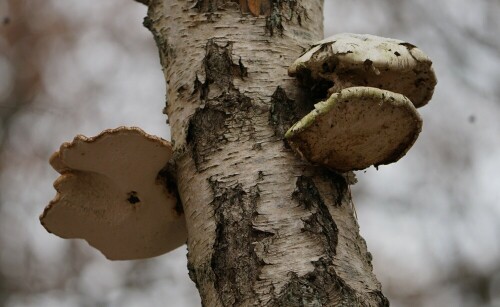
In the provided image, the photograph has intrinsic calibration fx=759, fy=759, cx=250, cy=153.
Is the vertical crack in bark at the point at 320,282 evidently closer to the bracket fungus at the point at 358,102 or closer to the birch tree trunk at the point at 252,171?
the birch tree trunk at the point at 252,171

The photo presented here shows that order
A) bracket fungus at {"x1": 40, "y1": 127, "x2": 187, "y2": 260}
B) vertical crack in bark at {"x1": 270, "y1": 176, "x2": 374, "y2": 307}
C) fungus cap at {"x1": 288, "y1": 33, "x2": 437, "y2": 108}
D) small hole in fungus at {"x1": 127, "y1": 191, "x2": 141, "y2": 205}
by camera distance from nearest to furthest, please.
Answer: vertical crack in bark at {"x1": 270, "y1": 176, "x2": 374, "y2": 307}, fungus cap at {"x1": 288, "y1": 33, "x2": 437, "y2": 108}, bracket fungus at {"x1": 40, "y1": 127, "x2": 187, "y2": 260}, small hole in fungus at {"x1": 127, "y1": 191, "x2": 141, "y2": 205}

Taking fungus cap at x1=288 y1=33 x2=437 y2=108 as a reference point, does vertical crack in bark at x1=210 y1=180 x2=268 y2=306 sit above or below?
below

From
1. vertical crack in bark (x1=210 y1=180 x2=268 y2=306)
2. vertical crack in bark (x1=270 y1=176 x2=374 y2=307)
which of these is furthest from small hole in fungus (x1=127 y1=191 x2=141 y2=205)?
vertical crack in bark (x1=270 y1=176 x2=374 y2=307)

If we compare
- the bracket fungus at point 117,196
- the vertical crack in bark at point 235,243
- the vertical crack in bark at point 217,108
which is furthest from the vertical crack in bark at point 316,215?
the bracket fungus at point 117,196

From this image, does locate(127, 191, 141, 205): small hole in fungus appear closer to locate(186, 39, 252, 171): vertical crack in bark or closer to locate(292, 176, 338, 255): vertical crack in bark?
locate(186, 39, 252, 171): vertical crack in bark

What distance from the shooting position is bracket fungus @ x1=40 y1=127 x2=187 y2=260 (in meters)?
2.67

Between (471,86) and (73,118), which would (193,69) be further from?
(471,86)

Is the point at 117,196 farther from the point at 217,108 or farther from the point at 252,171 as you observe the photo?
the point at 252,171

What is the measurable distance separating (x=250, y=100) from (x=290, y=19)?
449mm

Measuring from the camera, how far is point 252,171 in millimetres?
2451

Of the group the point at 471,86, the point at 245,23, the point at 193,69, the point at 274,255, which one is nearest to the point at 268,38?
the point at 245,23

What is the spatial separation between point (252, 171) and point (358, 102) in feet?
1.38

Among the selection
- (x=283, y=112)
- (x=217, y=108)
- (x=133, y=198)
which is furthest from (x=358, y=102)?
(x=133, y=198)

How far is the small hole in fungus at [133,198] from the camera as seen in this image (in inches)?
117
